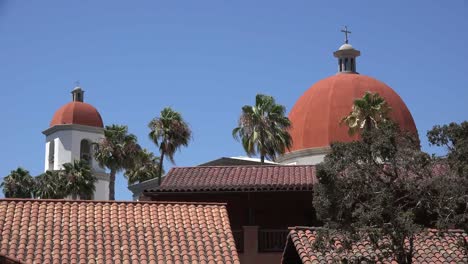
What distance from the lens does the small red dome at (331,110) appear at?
5094 cm

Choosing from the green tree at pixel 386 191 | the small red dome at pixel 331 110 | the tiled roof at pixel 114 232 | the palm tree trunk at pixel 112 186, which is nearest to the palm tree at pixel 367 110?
the small red dome at pixel 331 110

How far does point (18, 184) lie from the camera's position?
57.8m

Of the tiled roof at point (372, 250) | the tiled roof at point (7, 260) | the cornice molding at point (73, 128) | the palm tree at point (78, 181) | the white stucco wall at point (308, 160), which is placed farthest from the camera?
the cornice molding at point (73, 128)

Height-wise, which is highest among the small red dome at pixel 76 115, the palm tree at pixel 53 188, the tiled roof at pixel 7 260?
the small red dome at pixel 76 115

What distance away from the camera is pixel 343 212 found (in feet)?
73.1

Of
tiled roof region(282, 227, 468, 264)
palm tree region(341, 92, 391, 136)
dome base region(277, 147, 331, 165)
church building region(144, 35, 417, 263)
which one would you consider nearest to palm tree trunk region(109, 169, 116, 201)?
dome base region(277, 147, 331, 165)

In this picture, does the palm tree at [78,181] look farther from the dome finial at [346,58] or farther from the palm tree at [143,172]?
the dome finial at [346,58]

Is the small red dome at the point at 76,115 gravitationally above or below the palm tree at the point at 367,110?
above

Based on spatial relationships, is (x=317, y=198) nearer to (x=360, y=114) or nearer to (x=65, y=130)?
(x=360, y=114)

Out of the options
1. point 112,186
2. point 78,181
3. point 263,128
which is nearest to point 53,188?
point 78,181

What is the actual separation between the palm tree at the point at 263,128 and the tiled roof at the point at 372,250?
70.5ft

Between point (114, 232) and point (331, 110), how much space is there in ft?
97.9

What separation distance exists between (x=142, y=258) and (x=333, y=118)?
3041 centimetres

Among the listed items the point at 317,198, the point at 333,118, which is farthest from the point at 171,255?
the point at 333,118
